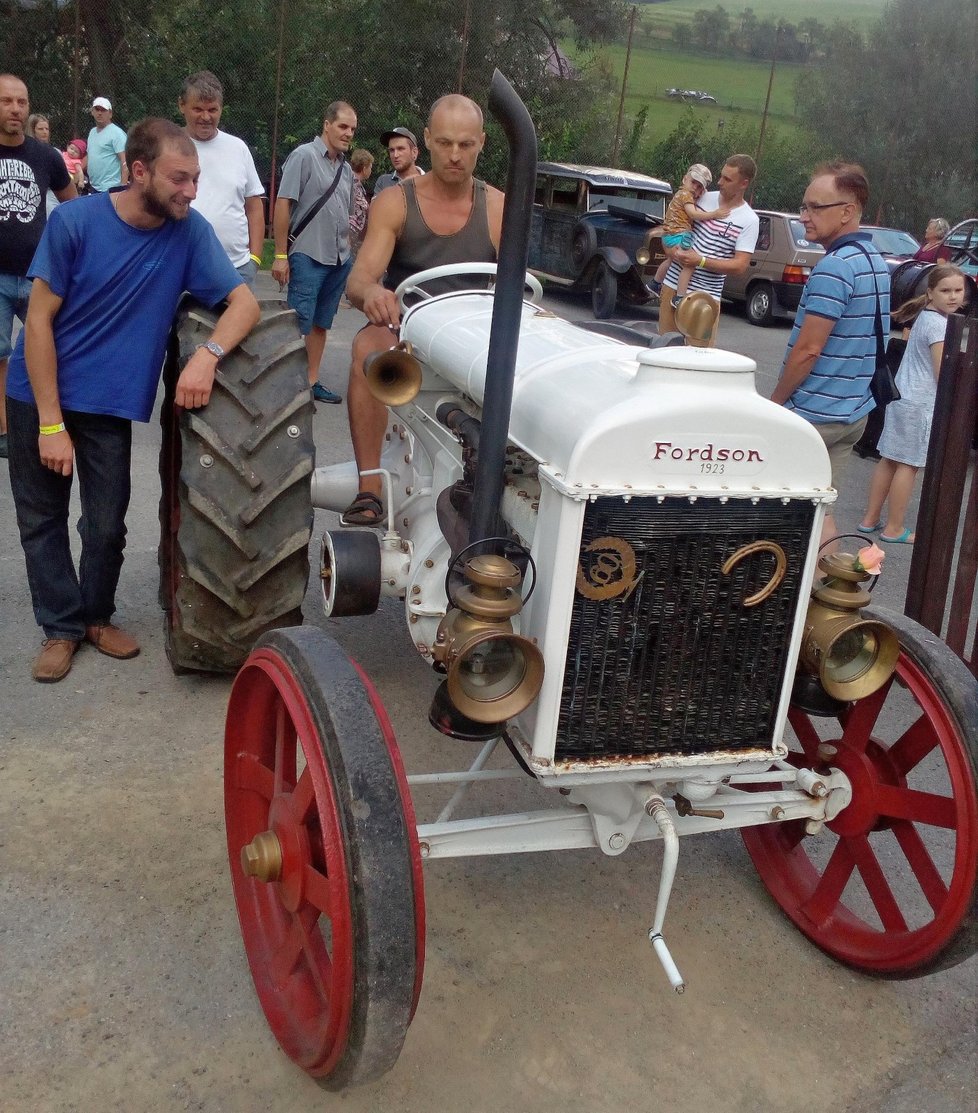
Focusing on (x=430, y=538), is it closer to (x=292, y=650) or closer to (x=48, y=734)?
(x=292, y=650)

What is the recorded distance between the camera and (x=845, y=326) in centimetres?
441

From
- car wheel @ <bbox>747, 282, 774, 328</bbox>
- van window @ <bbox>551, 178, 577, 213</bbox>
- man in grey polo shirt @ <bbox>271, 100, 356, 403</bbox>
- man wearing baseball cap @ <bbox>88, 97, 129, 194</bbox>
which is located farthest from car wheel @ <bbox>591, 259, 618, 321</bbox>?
man in grey polo shirt @ <bbox>271, 100, 356, 403</bbox>

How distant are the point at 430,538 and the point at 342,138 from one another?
4846 mm

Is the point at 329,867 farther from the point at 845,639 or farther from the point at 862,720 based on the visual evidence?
the point at 862,720

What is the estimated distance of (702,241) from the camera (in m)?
8.53

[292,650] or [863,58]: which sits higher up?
[863,58]

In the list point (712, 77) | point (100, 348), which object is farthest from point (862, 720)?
point (712, 77)

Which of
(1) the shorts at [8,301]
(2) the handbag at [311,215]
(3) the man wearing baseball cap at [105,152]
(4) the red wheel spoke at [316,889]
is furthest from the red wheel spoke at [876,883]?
(3) the man wearing baseball cap at [105,152]

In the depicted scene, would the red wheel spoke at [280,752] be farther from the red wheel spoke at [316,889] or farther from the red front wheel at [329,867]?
the red wheel spoke at [316,889]

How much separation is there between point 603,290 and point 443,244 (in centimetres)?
1060

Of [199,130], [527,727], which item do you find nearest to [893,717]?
[527,727]

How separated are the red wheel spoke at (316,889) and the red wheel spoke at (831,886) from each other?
1306mm

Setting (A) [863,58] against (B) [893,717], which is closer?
(B) [893,717]

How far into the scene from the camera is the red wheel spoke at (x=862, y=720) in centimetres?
266
